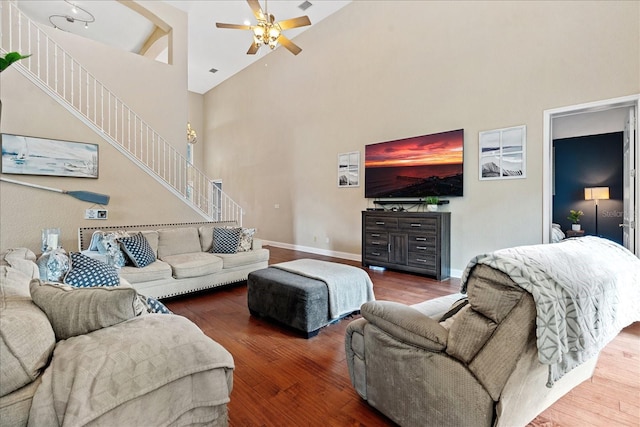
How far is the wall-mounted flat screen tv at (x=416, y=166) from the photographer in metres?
4.71

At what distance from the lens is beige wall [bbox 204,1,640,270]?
3678 millimetres

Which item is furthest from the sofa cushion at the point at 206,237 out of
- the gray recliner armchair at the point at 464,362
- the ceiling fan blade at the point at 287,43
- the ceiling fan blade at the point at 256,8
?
the gray recliner armchair at the point at 464,362

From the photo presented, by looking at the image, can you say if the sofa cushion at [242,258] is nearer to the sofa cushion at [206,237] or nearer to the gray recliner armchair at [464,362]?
the sofa cushion at [206,237]

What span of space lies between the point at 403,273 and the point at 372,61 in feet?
13.1

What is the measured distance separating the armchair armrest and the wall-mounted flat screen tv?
3.61 metres

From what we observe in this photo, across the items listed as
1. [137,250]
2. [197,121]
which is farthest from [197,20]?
[137,250]

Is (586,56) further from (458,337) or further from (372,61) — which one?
(458,337)

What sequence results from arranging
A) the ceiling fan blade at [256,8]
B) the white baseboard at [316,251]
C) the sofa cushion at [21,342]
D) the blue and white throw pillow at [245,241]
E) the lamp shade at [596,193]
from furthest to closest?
the white baseboard at [316,251] < the lamp shade at [596,193] < the blue and white throw pillow at [245,241] < the ceiling fan blade at [256,8] < the sofa cushion at [21,342]

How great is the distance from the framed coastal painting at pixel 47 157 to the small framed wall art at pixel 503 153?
229 inches

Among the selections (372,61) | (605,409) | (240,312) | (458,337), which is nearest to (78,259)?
(240,312)

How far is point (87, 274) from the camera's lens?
220 centimetres

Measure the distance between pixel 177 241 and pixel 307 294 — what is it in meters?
2.55

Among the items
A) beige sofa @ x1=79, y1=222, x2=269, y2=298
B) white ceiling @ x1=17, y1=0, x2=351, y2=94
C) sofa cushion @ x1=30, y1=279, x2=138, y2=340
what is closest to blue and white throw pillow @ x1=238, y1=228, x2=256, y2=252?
beige sofa @ x1=79, y1=222, x2=269, y2=298

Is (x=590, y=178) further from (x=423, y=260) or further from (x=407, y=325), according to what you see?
(x=407, y=325)
